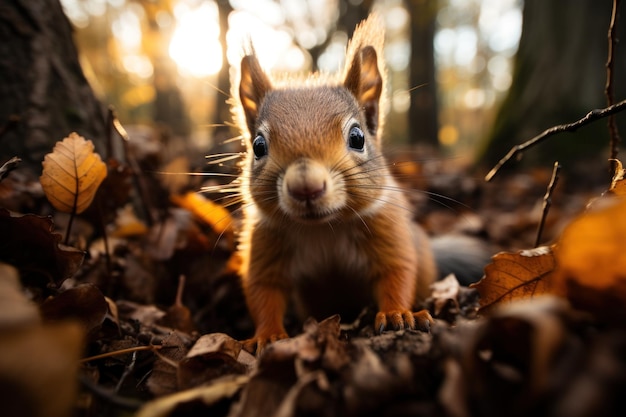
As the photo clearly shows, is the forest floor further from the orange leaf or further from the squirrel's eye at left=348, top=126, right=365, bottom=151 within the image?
the squirrel's eye at left=348, top=126, right=365, bottom=151

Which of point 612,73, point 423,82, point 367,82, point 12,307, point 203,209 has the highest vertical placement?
point 423,82

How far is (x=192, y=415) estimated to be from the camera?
95 cm

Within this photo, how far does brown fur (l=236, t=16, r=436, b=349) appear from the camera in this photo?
165 centimetres

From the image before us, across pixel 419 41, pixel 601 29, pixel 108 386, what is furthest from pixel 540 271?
pixel 419 41

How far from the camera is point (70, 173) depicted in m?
1.55

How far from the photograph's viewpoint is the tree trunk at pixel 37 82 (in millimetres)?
2057

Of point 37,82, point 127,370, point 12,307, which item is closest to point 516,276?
point 127,370

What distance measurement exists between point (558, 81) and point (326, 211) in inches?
215

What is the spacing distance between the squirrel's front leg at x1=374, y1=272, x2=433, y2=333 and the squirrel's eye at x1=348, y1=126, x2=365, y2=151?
0.60m

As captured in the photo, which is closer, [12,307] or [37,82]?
[12,307]

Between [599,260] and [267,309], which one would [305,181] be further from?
[599,260]

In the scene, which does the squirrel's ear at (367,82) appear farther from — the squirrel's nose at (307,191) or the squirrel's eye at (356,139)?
the squirrel's nose at (307,191)

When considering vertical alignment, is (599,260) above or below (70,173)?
below

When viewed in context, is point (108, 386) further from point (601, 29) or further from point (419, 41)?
point (419, 41)
